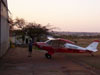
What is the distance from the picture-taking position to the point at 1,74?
1259cm

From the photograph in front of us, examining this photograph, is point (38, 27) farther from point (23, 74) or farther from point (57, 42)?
point (23, 74)

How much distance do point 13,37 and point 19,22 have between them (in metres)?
11.5

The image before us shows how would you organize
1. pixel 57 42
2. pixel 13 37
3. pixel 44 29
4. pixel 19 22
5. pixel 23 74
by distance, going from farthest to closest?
pixel 19 22 < pixel 13 37 < pixel 44 29 < pixel 57 42 < pixel 23 74

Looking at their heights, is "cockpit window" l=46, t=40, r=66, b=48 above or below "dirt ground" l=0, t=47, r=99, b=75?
above

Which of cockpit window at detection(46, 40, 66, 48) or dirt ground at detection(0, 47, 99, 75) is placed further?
cockpit window at detection(46, 40, 66, 48)

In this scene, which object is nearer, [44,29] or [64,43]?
[64,43]

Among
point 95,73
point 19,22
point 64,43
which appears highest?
point 19,22

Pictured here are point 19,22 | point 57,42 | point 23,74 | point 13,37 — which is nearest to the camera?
point 23,74

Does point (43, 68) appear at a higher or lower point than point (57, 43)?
lower

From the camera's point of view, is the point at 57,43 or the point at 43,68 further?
the point at 57,43

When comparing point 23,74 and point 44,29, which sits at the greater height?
point 44,29

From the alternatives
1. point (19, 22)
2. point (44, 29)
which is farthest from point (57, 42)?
point (19, 22)

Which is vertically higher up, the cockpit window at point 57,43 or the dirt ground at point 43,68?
the cockpit window at point 57,43

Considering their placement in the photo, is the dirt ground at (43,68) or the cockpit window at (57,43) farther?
the cockpit window at (57,43)
